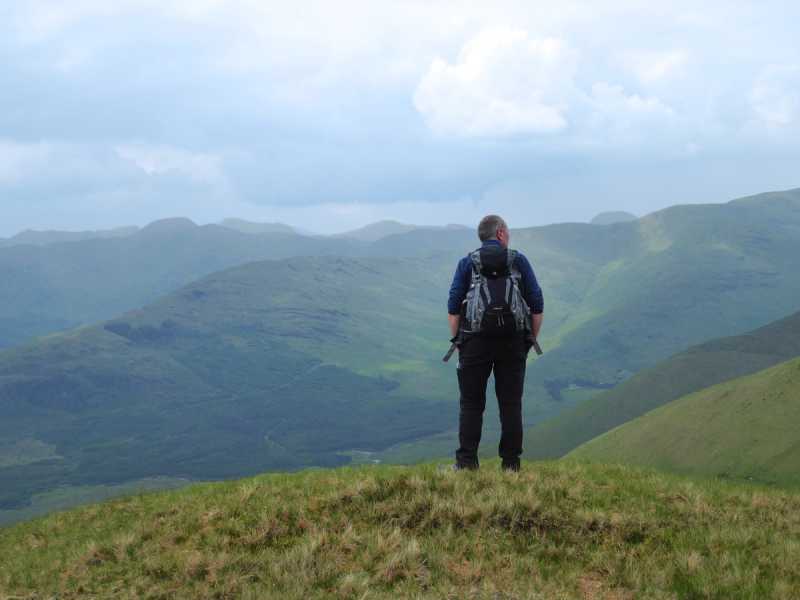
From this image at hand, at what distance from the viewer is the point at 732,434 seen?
40750 millimetres

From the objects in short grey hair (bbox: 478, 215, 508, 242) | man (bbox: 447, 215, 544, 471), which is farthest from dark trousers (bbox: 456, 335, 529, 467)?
short grey hair (bbox: 478, 215, 508, 242)

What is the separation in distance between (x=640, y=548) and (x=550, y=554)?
1.14m

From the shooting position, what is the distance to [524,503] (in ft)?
34.6

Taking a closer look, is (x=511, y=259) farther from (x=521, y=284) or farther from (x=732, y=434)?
(x=732, y=434)

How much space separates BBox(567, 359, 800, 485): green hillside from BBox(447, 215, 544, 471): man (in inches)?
529

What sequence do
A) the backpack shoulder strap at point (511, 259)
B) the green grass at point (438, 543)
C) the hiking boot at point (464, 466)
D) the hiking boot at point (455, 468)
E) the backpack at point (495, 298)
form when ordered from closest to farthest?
the green grass at point (438, 543) → the backpack at point (495, 298) → the backpack shoulder strap at point (511, 259) → the hiking boot at point (455, 468) → the hiking boot at point (464, 466)

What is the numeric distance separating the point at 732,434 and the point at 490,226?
112ft

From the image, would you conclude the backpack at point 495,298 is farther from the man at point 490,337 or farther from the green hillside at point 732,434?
the green hillside at point 732,434

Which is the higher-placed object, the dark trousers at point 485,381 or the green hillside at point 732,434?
the dark trousers at point 485,381

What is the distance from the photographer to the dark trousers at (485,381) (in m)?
12.0

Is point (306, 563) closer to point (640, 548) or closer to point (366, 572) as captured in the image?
point (366, 572)

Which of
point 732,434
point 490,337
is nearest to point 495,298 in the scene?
point 490,337

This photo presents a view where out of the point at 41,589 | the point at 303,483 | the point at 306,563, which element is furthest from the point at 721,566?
the point at 41,589

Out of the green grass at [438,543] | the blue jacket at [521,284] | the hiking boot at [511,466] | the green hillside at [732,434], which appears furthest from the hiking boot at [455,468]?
the green hillside at [732,434]
